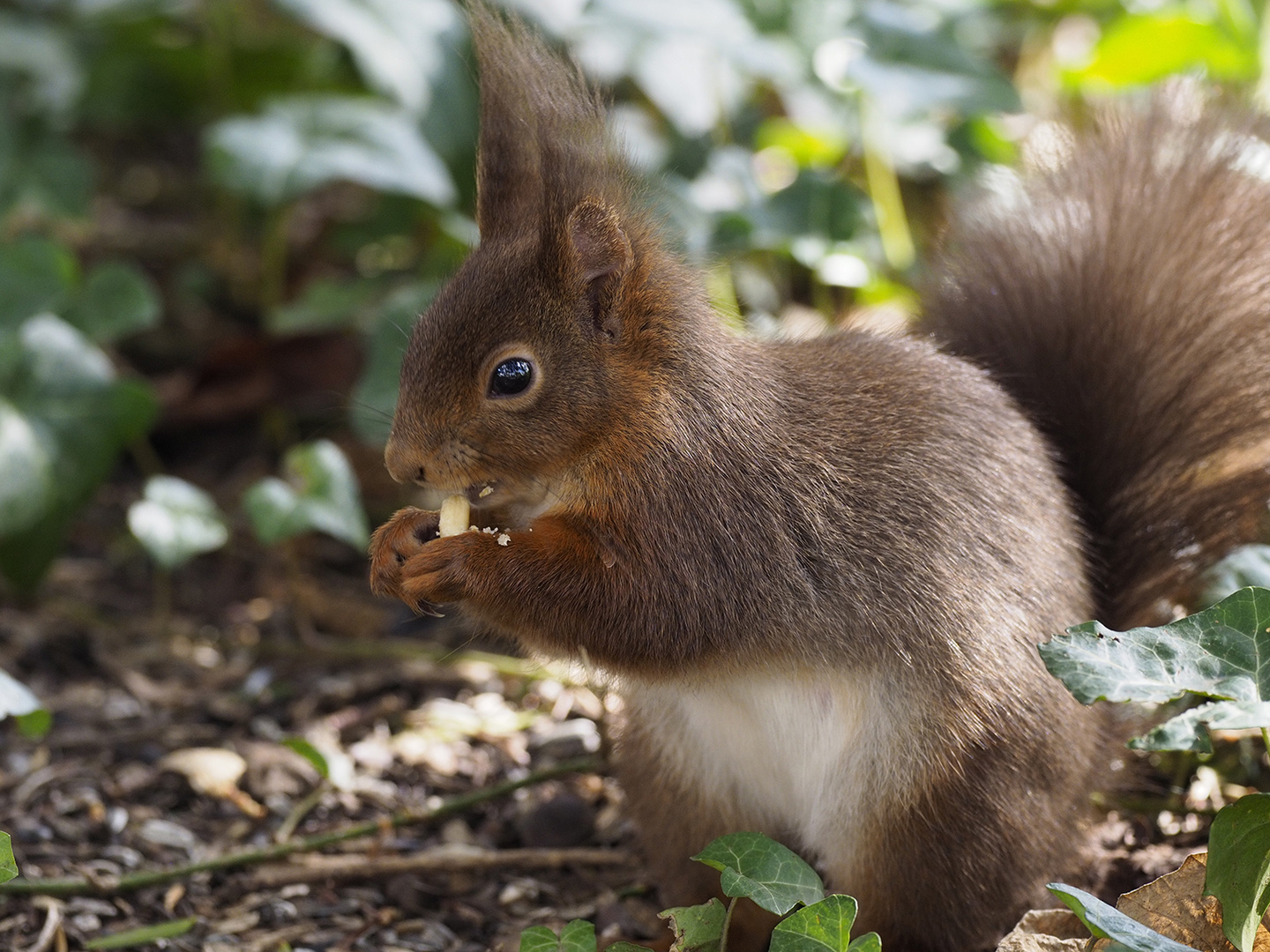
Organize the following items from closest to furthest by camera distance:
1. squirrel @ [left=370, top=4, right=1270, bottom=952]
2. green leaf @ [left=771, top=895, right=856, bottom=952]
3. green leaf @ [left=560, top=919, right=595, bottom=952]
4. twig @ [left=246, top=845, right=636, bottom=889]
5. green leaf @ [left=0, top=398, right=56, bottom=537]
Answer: green leaf @ [left=771, top=895, right=856, bottom=952] → green leaf @ [left=560, top=919, right=595, bottom=952] → squirrel @ [left=370, top=4, right=1270, bottom=952] → twig @ [left=246, top=845, right=636, bottom=889] → green leaf @ [left=0, top=398, right=56, bottom=537]

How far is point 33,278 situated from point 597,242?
1663mm

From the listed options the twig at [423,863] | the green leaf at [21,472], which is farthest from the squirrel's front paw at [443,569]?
the green leaf at [21,472]

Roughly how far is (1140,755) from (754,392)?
37.4 inches

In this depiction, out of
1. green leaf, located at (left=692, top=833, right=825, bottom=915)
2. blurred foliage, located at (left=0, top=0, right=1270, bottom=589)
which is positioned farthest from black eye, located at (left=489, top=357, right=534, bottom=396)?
green leaf, located at (left=692, top=833, right=825, bottom=915)

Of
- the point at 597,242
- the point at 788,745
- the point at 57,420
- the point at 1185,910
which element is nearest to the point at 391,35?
the point at 57,420

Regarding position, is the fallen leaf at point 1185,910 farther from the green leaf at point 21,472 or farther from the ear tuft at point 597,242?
the green leaf at point 21,472

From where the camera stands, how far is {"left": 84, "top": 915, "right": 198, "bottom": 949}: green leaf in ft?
6.37

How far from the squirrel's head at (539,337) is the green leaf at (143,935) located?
72 cm

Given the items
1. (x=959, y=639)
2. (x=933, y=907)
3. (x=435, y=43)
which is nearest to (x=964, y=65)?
(x=435, y=43)

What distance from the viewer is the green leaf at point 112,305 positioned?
3.07 metres

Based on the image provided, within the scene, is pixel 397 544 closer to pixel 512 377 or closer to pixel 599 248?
pixel 512 377

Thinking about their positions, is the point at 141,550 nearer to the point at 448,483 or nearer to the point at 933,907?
the point at 448,483

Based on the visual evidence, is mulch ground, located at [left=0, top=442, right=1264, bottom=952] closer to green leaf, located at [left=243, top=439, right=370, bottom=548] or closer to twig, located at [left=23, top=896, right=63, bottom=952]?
twig, located at [left=23, top=896, right=63, bottom=952]

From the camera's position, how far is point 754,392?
1.89m
